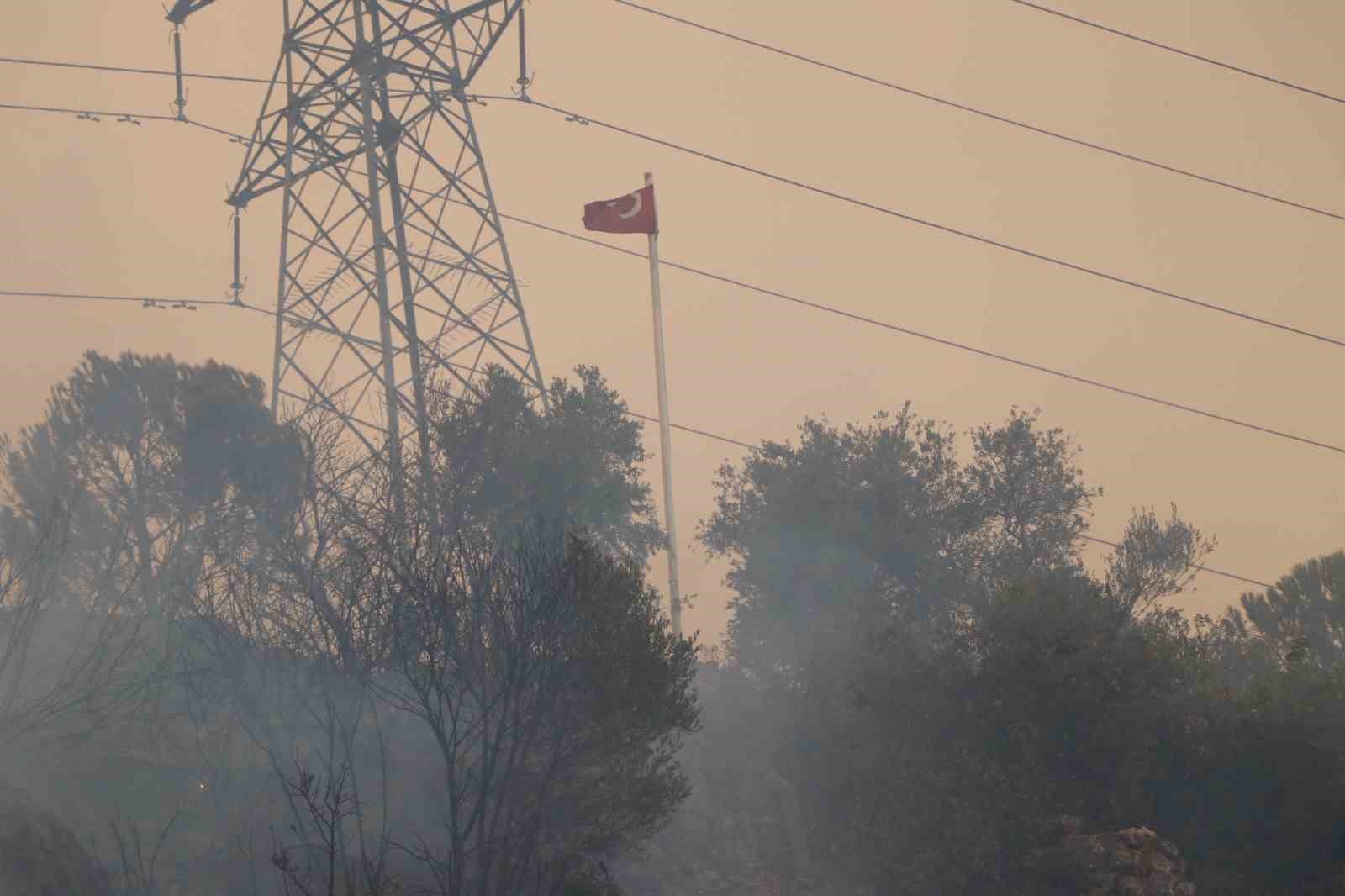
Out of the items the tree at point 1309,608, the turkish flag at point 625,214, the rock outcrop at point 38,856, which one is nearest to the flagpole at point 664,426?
the turkish flag at point 625,214

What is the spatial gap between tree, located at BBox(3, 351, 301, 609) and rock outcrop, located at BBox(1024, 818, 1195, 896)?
2336 cm

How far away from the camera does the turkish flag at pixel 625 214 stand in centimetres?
4112

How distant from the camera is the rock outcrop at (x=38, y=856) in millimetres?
21719

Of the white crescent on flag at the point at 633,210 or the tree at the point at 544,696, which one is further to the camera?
the white crescent on flag at the point at 633,210

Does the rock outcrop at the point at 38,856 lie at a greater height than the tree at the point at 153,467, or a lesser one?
lesser

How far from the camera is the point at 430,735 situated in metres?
34.5

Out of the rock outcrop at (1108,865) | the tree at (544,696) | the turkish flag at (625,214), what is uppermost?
the turkish flag at (625,214)

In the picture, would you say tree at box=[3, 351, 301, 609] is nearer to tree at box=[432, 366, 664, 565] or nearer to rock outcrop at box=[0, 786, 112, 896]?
tree at box=[432, 366, 664, 565]

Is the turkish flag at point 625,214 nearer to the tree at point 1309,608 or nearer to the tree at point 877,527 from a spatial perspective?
the tree at point 877,527

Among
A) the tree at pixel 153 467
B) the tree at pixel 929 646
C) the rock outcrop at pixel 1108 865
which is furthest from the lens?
the tree at pixel 153 467

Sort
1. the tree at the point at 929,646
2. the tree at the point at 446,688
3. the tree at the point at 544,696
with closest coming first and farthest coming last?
the tree at the point at 544,696 → the tree at the point at 446,688 → the tree at the point at 929,646

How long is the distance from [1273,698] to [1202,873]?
5.72 m

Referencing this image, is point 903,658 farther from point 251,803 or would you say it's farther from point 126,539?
point 126,539

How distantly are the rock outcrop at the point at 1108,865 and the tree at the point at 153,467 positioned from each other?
2336 centimetres
